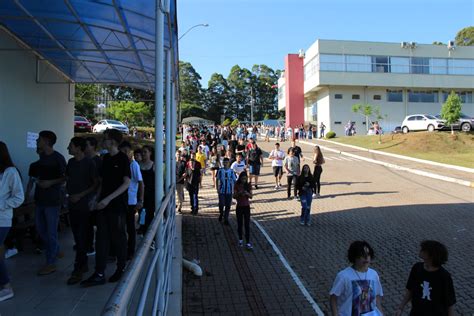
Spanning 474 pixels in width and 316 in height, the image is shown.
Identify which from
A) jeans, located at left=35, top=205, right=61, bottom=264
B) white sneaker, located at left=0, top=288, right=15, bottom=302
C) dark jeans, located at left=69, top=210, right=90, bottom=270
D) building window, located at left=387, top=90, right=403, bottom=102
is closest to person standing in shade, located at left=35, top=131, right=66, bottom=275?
jeans, located at left=35, top=205, right=61, bottom=264

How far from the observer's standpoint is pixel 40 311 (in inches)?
169

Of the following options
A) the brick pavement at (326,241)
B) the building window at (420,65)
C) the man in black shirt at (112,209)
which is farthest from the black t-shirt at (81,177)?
the building window at (420,65)

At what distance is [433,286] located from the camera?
3.72m

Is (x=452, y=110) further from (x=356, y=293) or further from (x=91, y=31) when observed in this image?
(x=356, y=293)

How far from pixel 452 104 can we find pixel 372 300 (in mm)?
32013

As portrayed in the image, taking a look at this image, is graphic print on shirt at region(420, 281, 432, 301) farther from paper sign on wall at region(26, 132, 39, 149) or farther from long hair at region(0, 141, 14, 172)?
paper sign on wall at region(26, 132, 39, 149)

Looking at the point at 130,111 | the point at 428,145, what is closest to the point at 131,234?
the point at 428,145

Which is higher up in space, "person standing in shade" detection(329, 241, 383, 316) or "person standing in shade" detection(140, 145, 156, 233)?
"person standing in shade" detection(140, 145, 156, 233)

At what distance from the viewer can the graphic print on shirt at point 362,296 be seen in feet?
11.8

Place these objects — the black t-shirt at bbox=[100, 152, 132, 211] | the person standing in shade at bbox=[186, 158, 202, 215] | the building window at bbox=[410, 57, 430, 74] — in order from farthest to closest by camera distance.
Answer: the building window at bbox=[410, 57, 430, 74]
the person standing in shade at bbox=[186, 158, 202, 215]
the black t-shirt at bbox=[100, 152, 132, 211]

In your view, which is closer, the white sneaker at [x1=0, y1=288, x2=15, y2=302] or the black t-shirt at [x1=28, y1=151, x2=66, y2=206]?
the white sneaker at [x1=0, y1=288, x2=15, y2=302]

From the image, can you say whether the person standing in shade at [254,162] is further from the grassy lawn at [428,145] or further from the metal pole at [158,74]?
the grassy lawn at [428,145]

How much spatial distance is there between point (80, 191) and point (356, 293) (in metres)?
3.34

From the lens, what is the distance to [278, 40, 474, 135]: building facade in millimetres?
47062
